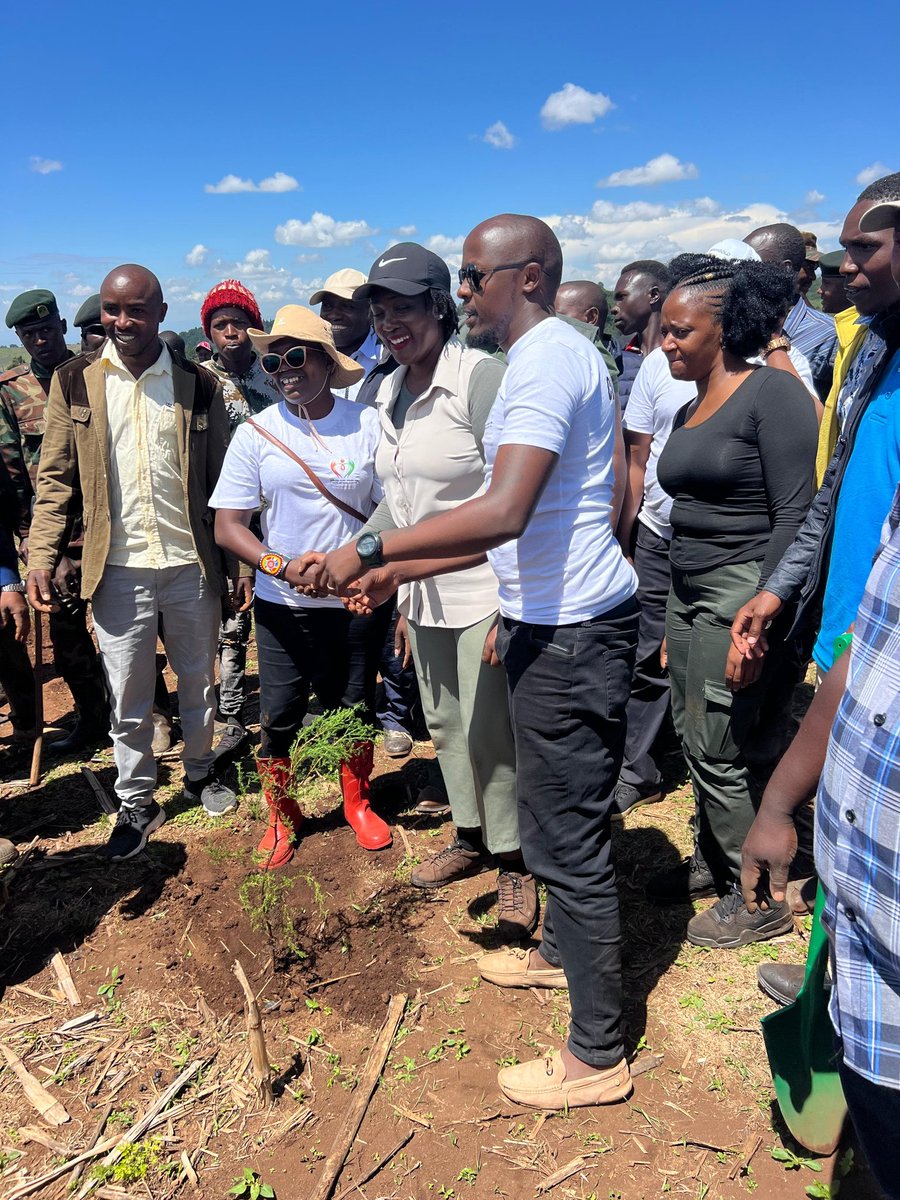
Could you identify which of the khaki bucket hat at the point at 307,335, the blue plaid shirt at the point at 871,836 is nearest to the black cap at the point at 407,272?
the khaki bucket hat at the point at 307,335

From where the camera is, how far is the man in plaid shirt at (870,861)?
1199 mm

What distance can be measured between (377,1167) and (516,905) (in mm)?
1173

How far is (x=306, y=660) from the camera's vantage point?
12.7 feet

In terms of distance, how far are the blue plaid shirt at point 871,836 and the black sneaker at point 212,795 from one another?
3707mm

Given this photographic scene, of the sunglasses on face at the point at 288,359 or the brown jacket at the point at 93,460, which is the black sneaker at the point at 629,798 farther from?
the sunglasses on face at the point at 288,359

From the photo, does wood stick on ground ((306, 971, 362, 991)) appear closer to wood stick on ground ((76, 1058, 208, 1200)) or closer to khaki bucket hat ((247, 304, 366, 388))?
wood stick on ground ((76, 1058, 208, 1200))

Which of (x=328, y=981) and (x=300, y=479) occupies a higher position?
(x=300, y=479)

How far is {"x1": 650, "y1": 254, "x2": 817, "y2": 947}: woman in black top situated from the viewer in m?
2.82

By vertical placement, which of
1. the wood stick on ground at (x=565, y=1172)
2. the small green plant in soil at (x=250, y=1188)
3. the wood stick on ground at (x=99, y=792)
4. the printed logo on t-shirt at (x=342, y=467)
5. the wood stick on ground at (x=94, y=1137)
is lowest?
the wood stick on ground at (x=94, y=1137)

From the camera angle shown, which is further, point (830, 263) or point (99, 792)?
point (830, 263)

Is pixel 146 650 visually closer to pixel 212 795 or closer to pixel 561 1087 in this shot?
pixel 212 795

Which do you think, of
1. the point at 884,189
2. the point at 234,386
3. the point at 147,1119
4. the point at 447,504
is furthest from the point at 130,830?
the point at 884,189

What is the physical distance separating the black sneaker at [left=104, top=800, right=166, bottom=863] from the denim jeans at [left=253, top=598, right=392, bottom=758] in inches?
32.2

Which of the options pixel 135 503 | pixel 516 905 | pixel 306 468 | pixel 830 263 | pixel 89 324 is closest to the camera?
pixel 516 905
